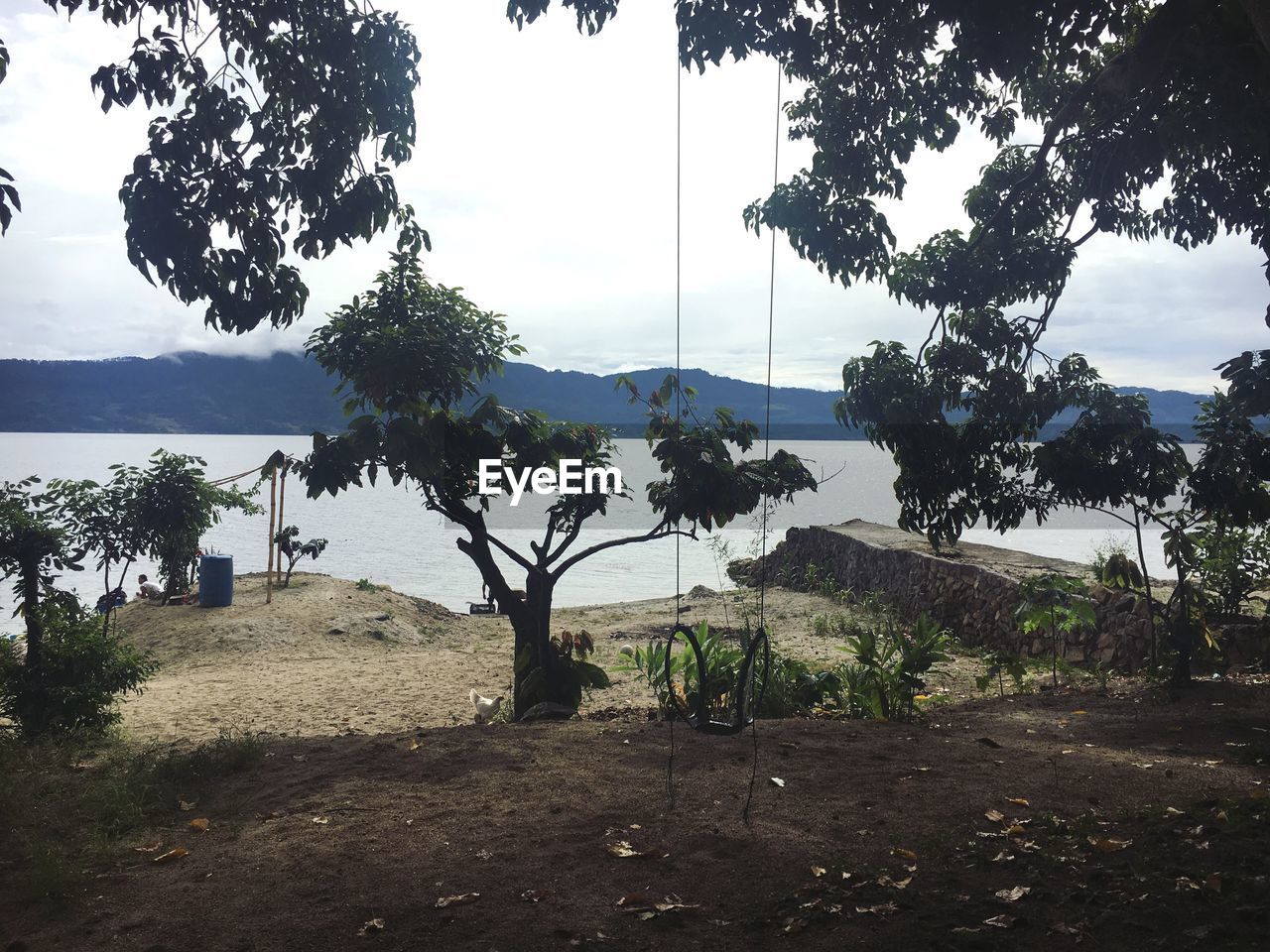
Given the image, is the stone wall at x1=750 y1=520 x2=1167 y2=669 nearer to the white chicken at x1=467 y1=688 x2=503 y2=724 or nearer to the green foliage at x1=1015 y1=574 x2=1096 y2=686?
the green foliage at x1=1015 y1=574 x2=1096 y2=686

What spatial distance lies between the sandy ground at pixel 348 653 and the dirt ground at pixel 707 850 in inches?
86.0

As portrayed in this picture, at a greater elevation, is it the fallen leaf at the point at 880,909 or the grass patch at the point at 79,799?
the fallen leaf at the point at 880,909

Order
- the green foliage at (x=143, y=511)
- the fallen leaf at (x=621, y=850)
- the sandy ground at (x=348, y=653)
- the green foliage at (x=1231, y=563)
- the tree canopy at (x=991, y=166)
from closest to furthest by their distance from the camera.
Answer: the fallen leaf at (x=621, y=850) < the tree canopy at (x=991, y=166) < the green foliage at (x=1231, y=563) < the sandy ground at (x=348, y=653) < the green foliage at (x=143, y=511)

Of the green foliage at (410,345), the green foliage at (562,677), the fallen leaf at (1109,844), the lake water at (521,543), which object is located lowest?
the lake water at (521,543)

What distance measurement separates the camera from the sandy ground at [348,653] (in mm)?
9719

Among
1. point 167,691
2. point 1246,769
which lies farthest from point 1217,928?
point 167,691

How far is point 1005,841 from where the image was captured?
3971 mm

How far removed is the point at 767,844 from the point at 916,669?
122 inches

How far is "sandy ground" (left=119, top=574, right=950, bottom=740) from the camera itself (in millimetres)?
9719

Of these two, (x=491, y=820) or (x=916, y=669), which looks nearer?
(x=491, y=820)

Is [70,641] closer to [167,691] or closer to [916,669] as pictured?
[167,691]

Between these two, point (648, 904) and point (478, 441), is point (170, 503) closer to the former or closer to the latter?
point (478, 441)

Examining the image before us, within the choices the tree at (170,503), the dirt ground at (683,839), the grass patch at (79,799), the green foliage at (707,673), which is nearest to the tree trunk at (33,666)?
the grass patch at (79,799)

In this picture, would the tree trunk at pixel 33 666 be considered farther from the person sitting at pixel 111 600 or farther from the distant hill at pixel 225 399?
the distant hill at pixel 225 399
